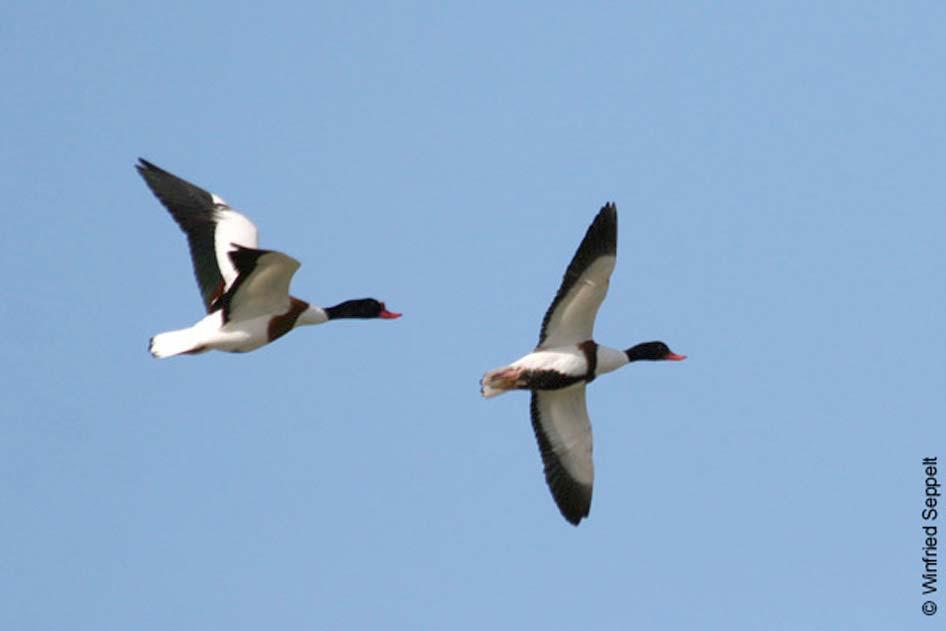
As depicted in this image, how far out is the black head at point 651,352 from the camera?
17.0 meters

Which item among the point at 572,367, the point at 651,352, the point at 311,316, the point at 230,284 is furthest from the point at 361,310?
the point at 651,352

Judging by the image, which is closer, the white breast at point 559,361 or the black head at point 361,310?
the white breast at point 559,361

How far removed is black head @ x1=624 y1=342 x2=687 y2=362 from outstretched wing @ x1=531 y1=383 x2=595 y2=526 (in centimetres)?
64

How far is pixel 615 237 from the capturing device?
15.8 metres

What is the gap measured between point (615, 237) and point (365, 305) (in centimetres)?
270

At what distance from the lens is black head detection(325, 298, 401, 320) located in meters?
16.9

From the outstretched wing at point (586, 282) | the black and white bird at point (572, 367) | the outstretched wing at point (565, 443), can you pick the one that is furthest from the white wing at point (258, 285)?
the outstretched wing at point (565, 443)

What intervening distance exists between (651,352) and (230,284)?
13.8ft

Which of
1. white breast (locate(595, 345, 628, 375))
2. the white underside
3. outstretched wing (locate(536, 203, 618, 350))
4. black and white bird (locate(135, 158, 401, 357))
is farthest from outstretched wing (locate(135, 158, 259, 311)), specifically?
white breast (locate(595, 345, 628, 375))

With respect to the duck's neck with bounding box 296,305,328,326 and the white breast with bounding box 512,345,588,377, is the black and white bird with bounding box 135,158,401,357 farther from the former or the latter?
the white breast with bounding box 512,345,588,377

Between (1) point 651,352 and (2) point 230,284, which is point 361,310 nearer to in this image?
(2) point 230,284

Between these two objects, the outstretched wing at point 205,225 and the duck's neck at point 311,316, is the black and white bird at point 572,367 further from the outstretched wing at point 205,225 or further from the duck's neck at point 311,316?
the outstretched wing at point 205,225

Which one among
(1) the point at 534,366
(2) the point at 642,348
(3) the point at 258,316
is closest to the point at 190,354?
(3) the point at 258,316

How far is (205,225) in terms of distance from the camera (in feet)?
57.0
